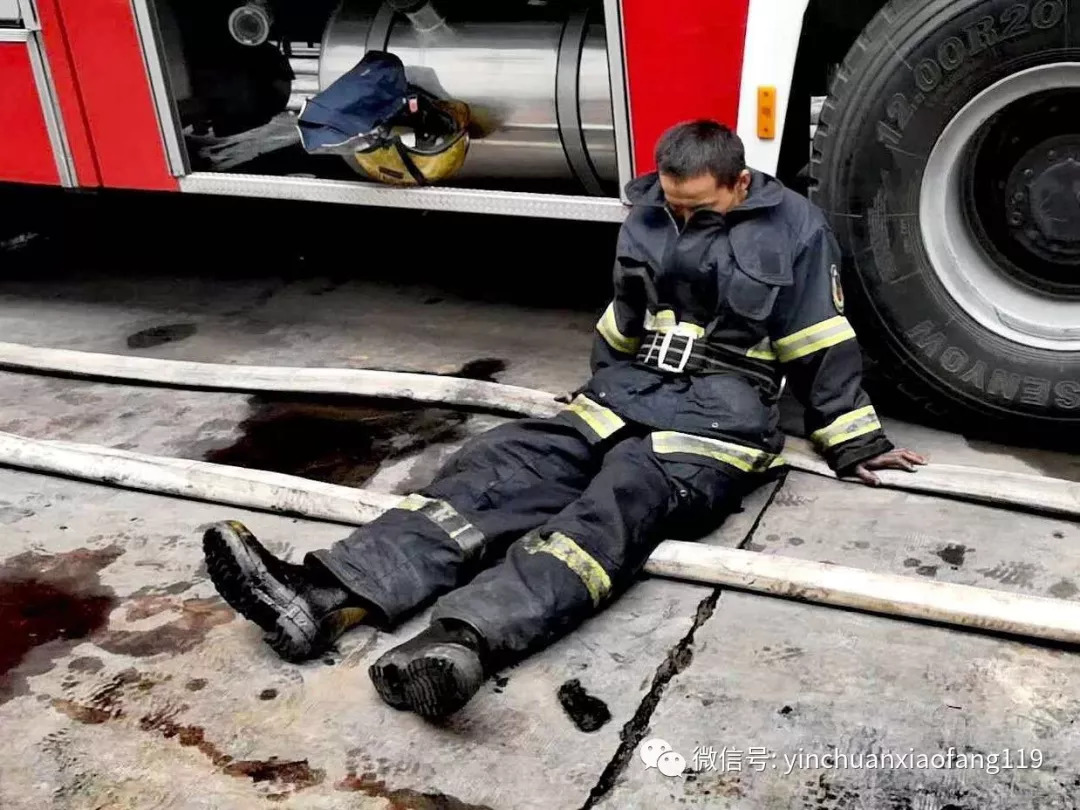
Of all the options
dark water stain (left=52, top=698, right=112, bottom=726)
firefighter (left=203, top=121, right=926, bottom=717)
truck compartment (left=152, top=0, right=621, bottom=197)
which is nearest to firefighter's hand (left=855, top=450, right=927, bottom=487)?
firefighter (left=203, top=121, right=926, bottom=717)

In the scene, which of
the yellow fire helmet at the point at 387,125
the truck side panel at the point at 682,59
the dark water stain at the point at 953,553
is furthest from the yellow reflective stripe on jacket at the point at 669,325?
the yellow fire helmet at the point at 387,125

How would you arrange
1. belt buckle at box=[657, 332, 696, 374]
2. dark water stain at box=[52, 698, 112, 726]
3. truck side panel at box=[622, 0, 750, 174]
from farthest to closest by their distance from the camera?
truck side panel at box=[622, 0, 750, 174]
belt buckle at box=[657, 332, 696, 374]
dark water stain at box=[52, 698, 112, 726]

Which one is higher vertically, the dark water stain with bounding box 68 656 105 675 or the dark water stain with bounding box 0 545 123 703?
the dark water stain with bounding box 68 656 105 675

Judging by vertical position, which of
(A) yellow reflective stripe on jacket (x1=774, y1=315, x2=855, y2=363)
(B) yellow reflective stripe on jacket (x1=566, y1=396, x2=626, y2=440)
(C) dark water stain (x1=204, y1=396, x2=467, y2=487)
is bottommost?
(C) dark water stain (x1=204, y1=396, x2=467, y2=487)

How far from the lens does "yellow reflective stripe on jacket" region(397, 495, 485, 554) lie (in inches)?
92.7

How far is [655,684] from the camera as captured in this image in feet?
6.80

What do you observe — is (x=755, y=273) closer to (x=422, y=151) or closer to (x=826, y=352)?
(x=826, y=352)

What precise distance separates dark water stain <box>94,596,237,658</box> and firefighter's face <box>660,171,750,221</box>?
1316 millimetres

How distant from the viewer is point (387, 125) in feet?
11.5

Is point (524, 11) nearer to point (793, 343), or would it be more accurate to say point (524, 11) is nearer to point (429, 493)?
point (793, 343)

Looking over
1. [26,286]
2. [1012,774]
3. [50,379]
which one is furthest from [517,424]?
[26,286]

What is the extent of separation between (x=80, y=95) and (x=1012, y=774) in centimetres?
342

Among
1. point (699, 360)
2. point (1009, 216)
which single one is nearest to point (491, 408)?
point (699, 360)

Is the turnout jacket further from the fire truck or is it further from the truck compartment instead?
the truck compartment
